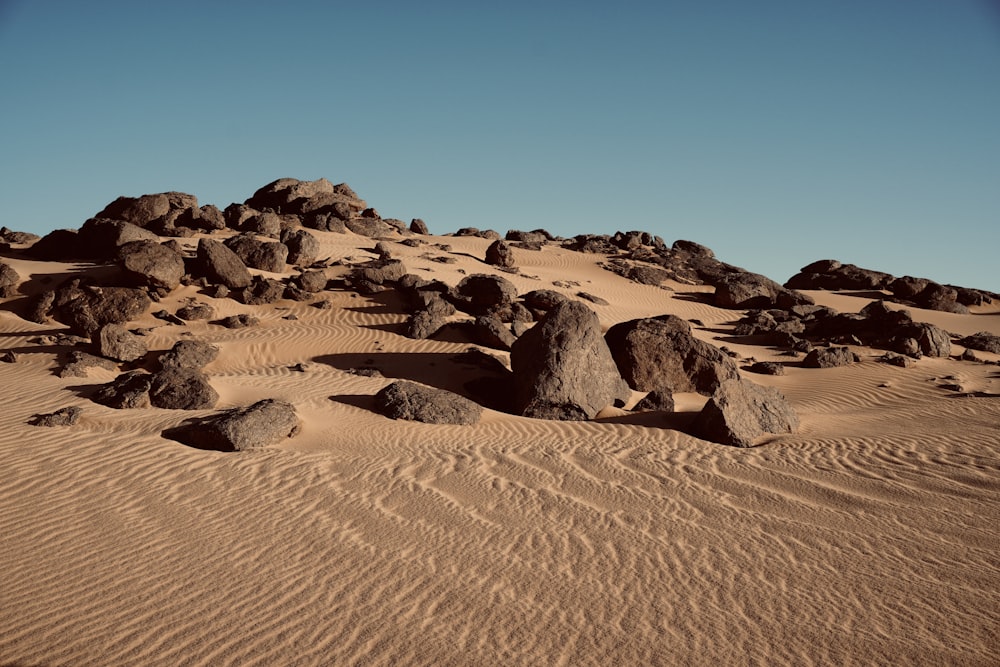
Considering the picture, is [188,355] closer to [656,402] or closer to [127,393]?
[127,393]

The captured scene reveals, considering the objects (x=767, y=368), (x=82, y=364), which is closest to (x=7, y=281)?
(x=82, y=364)

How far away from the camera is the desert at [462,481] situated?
192 inches

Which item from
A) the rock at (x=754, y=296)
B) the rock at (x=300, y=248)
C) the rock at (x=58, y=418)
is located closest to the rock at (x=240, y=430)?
the rock at (x=58, y=418)

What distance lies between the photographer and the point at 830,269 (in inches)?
1494

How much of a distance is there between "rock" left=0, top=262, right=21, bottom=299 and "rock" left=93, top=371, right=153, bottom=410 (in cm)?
1007

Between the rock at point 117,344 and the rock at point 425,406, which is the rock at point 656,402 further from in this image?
the rock at point 117,344

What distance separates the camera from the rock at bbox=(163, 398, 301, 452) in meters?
9.30

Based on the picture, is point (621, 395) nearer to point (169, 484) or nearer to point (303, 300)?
point (169, 484)

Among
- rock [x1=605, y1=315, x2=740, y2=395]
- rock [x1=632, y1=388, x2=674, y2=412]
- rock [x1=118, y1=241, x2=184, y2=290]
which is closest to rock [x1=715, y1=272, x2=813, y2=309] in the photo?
rock [x1=605, y1=315, x2=740, y2=395]

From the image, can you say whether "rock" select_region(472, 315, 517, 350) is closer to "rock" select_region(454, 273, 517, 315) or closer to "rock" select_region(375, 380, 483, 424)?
"rock" select_region(454, 273, 517, 315)

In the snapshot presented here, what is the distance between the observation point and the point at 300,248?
23.9 metres

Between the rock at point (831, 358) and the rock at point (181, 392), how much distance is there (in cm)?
1589

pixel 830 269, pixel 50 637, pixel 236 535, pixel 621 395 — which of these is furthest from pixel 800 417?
pixel 830 269

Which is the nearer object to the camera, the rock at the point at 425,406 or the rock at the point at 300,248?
the rock at the point at 425,406
